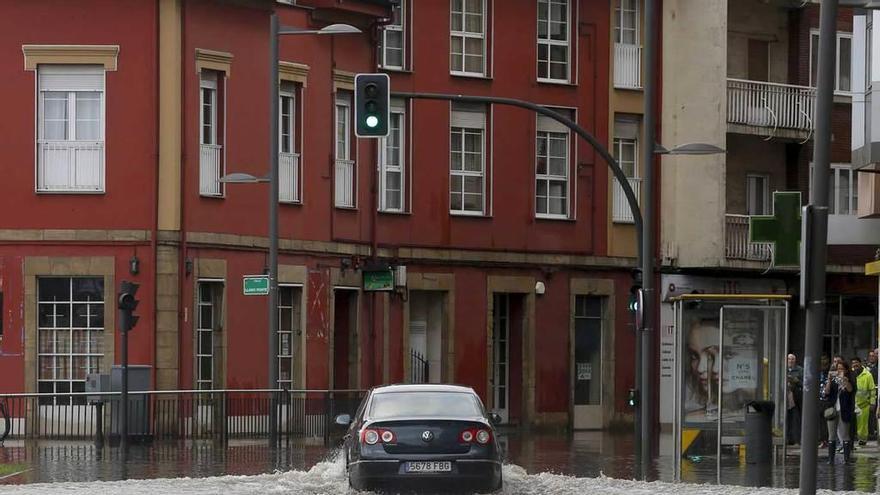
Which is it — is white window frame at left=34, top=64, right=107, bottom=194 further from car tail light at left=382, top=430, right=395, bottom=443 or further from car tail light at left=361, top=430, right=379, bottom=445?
car tail light at left=382, top=430, right=395, bottom=443

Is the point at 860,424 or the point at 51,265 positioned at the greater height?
the point at 51,265

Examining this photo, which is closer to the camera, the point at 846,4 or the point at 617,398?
the point at 846,4

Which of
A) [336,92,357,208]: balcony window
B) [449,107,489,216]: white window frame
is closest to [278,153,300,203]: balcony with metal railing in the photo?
[336,92,357,208]: balcony window

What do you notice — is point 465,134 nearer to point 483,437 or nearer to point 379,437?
point 483,437

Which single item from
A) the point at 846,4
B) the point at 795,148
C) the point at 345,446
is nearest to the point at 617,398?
the point at 795,148

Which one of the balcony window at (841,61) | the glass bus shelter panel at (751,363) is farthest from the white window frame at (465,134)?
the glass bus shelter panel at (751,363)

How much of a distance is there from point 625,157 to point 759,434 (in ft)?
63.0

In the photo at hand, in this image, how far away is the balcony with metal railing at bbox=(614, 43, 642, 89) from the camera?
49688 millimetres

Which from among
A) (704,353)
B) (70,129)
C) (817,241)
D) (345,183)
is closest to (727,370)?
(704,353)

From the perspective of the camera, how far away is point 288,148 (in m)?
41.9

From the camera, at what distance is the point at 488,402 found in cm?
4703

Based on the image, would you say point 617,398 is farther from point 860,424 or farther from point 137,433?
point 137,433

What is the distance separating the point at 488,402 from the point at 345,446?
844 inches

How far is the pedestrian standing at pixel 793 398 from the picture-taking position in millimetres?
38625
